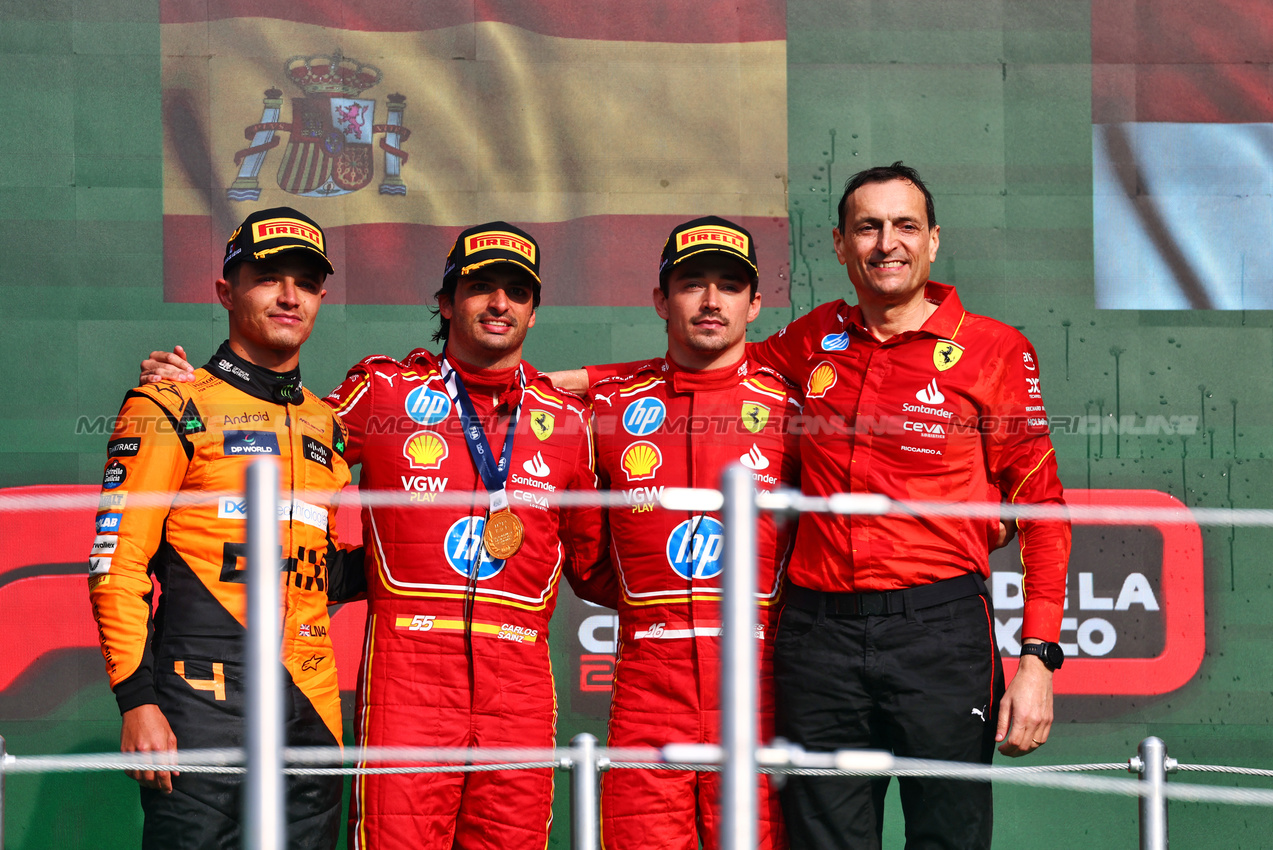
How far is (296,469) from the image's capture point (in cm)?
219

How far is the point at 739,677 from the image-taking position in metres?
1.26

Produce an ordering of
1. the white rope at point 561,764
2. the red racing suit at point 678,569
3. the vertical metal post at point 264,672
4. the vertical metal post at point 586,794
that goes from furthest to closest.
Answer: the red racing suit at point 678,569 → the vertical metal post at point 586,794 → the white rope at point 561,764 → the vertical metal post at point 264,672

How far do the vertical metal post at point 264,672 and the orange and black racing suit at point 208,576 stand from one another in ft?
2.35

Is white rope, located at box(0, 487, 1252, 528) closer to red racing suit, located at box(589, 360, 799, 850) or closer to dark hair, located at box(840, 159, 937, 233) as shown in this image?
red racing suit, located at box(589, 360, 799, 850)

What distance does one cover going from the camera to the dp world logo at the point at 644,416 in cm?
236

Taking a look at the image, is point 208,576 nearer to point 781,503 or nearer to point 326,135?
point 781,503

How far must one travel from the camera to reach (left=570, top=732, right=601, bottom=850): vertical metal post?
1979mm

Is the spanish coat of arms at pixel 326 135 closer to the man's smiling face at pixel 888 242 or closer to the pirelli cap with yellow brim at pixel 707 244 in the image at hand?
the pirelli cap with yellow brim at pixel 707 244

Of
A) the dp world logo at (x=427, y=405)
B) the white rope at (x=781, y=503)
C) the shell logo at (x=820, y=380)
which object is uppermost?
the shell logo at (x=820, y=380)

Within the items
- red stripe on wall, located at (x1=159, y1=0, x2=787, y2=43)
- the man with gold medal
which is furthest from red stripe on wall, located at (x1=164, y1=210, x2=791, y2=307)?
the man with gold medal

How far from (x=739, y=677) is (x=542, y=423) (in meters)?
1.19

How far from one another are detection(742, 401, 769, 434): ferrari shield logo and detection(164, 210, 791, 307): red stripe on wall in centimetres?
107

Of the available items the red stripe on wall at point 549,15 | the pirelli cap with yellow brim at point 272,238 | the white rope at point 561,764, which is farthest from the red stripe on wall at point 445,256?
the white rope at point 561,764

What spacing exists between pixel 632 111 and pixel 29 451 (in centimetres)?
195
